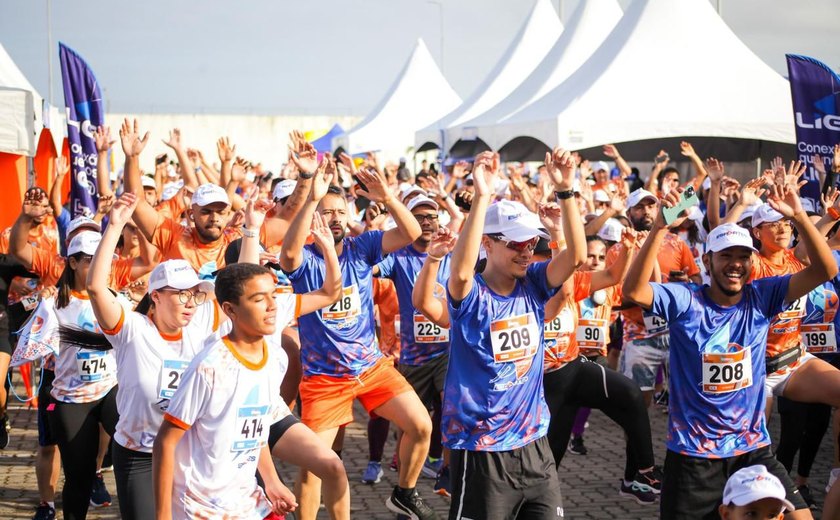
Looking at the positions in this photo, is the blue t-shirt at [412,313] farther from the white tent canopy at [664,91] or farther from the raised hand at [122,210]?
the white tent canopy at [664,91]

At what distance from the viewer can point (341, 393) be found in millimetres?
6363

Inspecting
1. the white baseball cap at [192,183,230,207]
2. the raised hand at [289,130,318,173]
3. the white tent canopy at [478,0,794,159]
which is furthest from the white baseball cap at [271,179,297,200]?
the white tent canopy at [478,0,794,159]

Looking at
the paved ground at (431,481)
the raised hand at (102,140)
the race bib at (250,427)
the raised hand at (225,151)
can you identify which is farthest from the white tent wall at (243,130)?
the race bib at (250,427)

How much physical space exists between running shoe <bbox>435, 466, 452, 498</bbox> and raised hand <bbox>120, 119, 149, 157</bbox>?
334cm

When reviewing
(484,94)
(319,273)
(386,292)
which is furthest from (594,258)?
(484,94)

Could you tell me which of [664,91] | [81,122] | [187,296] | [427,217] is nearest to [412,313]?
[427,217]

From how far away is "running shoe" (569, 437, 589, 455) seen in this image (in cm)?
869

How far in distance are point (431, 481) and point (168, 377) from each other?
11.3 feet

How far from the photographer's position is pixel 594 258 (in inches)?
306

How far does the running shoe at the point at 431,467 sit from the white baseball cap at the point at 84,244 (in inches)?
126

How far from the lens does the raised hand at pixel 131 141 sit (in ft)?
24.8

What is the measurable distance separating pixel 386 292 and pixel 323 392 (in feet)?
7.52

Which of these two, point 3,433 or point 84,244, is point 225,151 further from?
point 84,244

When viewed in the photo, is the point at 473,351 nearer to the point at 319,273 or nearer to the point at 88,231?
the point at 319,273
